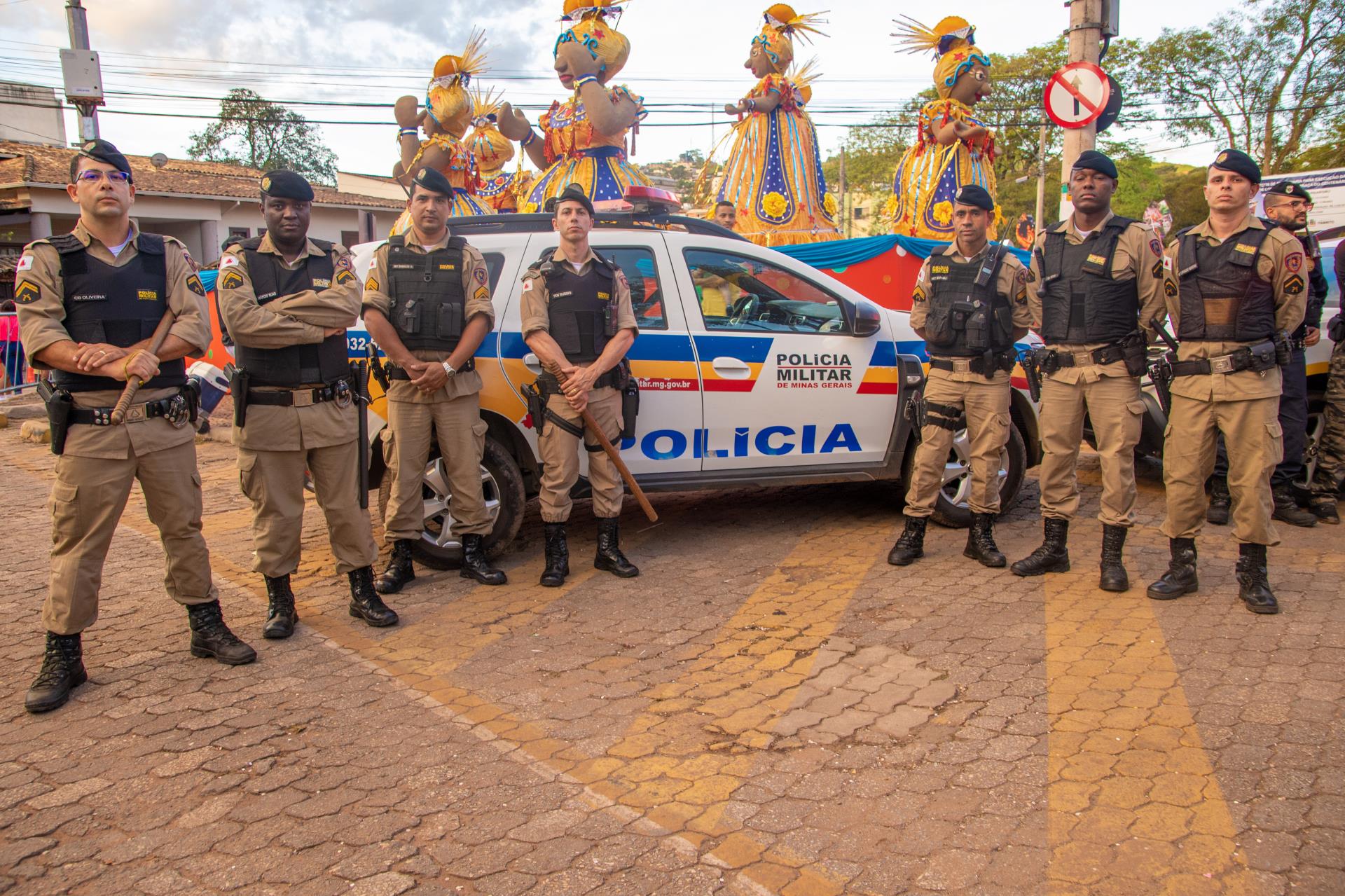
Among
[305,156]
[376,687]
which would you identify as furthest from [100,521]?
[305,156]

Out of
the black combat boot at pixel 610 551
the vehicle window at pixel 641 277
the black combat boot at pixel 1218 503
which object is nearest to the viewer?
the black combat boot at pixel 610 551

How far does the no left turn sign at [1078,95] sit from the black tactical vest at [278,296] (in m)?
5.77

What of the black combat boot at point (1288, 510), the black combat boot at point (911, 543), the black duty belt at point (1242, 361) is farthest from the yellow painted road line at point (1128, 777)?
the black combat boot at point (1288, 510)

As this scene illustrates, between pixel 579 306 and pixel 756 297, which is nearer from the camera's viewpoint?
pixel 579 306

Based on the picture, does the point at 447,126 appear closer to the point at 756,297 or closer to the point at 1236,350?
the point at 756,297

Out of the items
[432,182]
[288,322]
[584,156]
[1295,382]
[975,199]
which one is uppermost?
[584,156]

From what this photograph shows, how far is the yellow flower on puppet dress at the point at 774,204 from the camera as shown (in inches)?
529

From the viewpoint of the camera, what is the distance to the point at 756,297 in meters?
5.66

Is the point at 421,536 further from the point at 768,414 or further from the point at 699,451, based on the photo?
the point at 768,414

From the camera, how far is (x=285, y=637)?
437 centimetres

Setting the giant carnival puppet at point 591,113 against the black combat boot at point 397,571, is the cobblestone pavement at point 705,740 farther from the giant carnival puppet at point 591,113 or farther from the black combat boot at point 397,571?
the giant carnival puppet at point 591,113

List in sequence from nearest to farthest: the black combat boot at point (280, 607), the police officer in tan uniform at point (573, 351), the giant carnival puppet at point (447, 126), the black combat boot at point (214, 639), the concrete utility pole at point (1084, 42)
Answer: the black combat boot at point (214, 639) < the black combat boot at point (280, 607) < the police officer in tan uniform at point (573, 351) < the concrete utility pole at point (1084, 42) < the giant carnival puppet at point (447, 126)

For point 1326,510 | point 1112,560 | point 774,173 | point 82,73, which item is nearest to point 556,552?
point 1112,560

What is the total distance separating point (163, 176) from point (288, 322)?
94.6 ft
